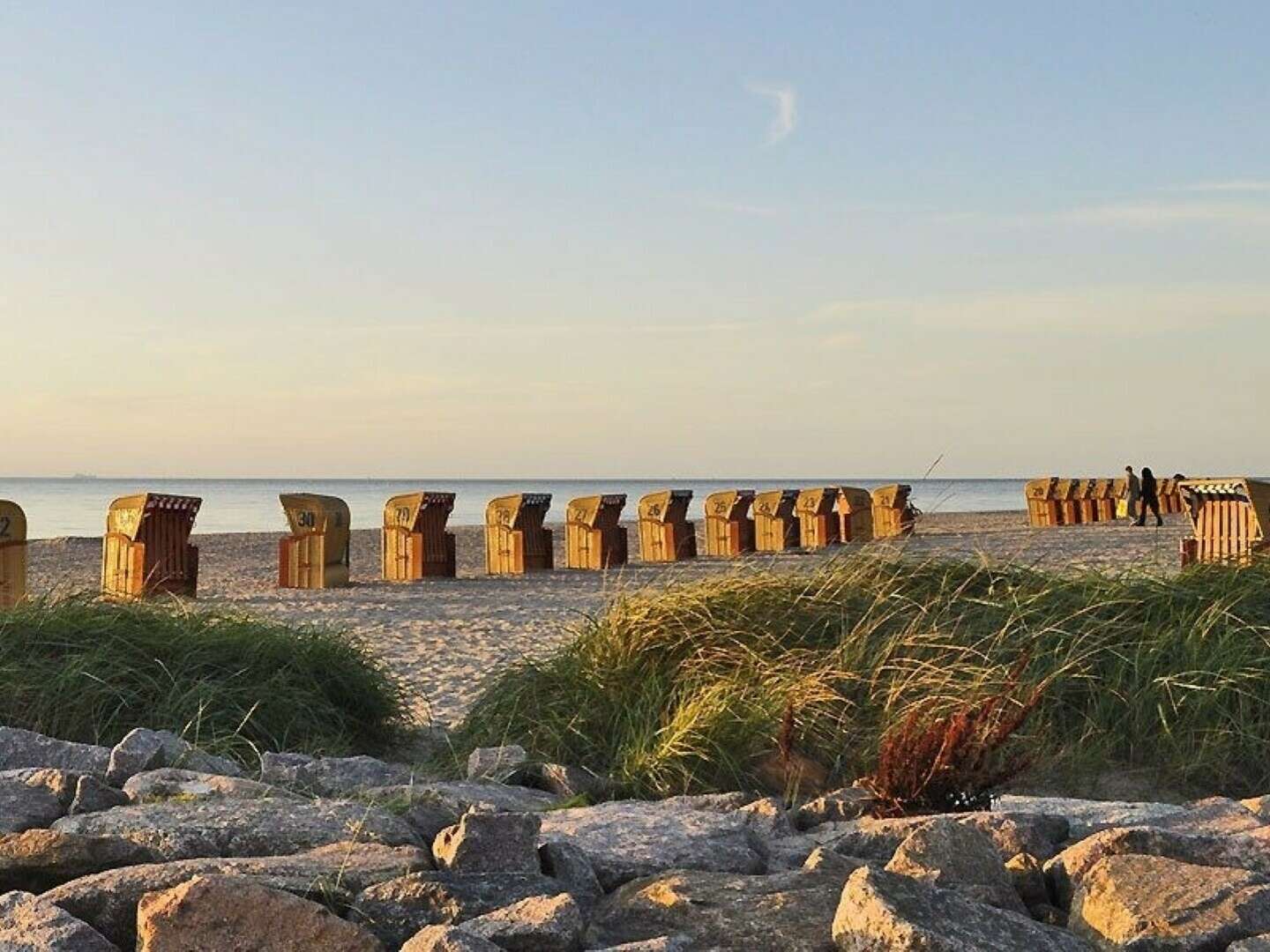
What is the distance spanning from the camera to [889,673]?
702cm

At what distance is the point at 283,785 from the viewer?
5410 mm

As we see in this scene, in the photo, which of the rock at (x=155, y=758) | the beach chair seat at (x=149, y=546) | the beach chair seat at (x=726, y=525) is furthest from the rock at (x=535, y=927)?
the beach chair seat at (x=726, y=525)

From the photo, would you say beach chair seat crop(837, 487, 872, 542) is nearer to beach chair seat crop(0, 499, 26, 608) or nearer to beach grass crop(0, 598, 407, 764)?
beach chair seat crop(0, 499, 26, 608)

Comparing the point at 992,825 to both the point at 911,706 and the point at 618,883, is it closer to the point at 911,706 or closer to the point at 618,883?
the point at 618,883

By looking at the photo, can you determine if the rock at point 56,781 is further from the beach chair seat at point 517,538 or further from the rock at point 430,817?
the beach chair seat at point 517,538

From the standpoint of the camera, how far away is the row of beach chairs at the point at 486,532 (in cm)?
1558

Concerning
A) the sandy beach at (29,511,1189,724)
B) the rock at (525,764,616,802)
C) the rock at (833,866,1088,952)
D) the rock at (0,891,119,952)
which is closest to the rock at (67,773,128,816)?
the rock at (0,891,119,952)

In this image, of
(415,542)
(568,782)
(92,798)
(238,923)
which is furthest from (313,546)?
(238,923)

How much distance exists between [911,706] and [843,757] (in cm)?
36

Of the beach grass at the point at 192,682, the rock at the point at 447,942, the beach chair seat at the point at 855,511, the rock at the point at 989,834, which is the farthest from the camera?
the beach chair seat at the point at 855,511

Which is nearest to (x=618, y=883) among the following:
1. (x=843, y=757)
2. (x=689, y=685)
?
(x=843, y=757)

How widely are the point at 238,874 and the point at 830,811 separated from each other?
7.83 ft

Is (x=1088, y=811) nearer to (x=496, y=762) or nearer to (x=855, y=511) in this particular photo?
(x=496, y=762)

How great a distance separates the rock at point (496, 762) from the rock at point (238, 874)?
227 cm
